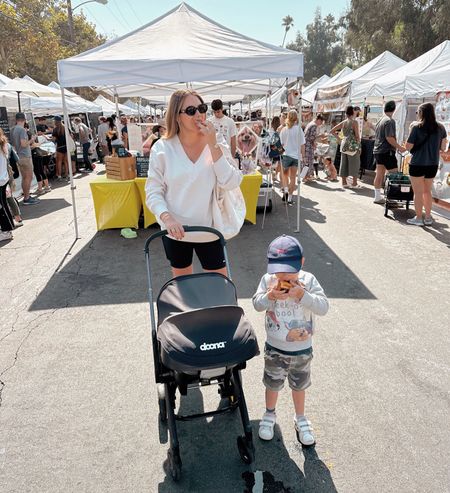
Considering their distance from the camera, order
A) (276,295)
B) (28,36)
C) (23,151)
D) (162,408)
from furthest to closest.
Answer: (28,36)
(23,151)
(162,408)
(276,295)

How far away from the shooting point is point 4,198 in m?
7.04

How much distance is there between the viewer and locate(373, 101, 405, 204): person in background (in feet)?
27.7

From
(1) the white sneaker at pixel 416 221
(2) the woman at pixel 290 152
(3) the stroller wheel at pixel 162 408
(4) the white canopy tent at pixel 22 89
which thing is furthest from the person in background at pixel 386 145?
(4) the white canopy tent at pixel 22 89

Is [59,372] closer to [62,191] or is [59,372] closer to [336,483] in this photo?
[336,483]

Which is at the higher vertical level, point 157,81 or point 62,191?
point 157,81

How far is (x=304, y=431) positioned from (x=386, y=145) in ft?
24.7

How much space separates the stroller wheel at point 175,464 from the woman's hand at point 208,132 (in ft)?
5.82

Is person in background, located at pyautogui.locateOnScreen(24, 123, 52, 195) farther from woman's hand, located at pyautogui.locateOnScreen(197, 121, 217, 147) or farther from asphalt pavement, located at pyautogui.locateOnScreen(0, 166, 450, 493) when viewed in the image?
woman's hand, located at pyautogui.locateOnScreen(197, 121, 217, 147)

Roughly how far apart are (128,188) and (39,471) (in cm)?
512

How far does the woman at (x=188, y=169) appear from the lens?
8.75 feet

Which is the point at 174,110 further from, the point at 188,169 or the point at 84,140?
the point at 84,140

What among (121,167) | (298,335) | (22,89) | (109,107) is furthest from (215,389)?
(109,107)

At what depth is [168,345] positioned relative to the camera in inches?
78.3

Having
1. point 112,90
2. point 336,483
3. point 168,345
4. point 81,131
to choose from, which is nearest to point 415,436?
point 336,483
